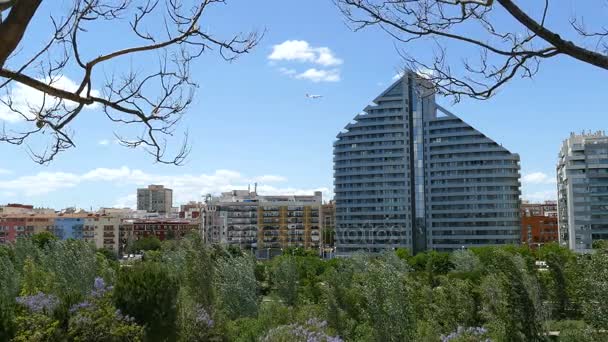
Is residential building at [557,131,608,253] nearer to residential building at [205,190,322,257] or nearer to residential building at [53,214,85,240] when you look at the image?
residential building at [205,190,322,257]

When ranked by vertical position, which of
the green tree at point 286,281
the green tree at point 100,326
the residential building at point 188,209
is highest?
the residential building at point 188,209

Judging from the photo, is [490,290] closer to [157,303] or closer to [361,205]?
[157,303]

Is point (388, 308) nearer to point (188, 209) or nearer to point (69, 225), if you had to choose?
point (69, 225)

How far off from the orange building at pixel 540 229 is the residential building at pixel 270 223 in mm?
39725

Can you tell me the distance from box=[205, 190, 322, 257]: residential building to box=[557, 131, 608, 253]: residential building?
160ft

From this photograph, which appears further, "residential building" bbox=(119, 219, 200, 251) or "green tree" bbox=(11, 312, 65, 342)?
"residential building" bbox=(119, 219, 200, 251)

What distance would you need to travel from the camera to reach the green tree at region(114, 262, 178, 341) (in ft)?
→ 35.1

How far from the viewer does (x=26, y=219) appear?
113812 millimetres

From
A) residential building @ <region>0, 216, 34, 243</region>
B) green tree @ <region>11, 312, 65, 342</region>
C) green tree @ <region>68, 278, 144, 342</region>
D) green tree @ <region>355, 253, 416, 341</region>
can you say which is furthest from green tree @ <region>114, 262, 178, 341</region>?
residential building @ <region>0, 216, 34, 243</region>

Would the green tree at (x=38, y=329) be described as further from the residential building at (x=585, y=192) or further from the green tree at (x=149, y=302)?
the residential building at (x=585, y=192)

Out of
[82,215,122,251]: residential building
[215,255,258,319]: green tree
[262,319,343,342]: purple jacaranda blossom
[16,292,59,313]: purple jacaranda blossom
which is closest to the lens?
[262,319,343,342]: purple jacaranda blossom

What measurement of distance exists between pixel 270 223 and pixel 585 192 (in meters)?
60.8

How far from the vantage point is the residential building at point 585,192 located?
3570 inches

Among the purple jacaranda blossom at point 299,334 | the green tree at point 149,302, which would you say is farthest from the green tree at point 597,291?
the green tree at point 149,302
